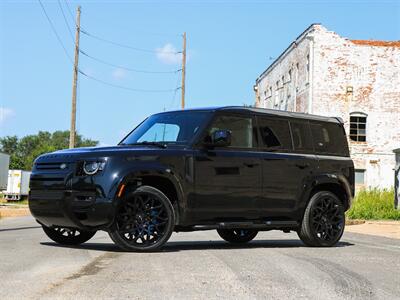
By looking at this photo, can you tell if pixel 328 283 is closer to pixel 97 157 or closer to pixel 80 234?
pixel 97 157

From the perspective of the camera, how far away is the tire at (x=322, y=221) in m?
9.91

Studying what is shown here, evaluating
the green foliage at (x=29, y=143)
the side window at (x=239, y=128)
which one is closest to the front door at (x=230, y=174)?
the side window at (x=239, y=128)

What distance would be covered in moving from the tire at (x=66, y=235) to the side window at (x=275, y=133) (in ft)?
9.52

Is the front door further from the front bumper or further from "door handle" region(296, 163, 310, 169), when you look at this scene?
the front bumper

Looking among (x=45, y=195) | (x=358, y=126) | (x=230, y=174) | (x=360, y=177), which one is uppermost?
(x=358, y=126)

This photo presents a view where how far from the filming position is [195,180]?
28.0 ft

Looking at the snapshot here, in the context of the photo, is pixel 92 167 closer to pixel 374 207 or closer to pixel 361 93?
pixel 374 207

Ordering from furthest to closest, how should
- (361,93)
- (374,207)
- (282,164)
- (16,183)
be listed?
(16,183) < (361,93) < (374,207) < (282,164)

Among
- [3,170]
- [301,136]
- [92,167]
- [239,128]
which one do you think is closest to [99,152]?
[92,167]

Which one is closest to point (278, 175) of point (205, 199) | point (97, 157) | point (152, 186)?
point (205, 199)

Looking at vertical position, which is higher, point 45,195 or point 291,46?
point 291,46

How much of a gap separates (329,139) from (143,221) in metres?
4.06

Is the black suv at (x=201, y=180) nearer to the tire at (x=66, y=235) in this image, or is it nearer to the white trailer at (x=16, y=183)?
the tire at (x=66, y=235)

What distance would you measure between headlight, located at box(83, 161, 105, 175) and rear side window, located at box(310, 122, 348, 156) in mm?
3939
